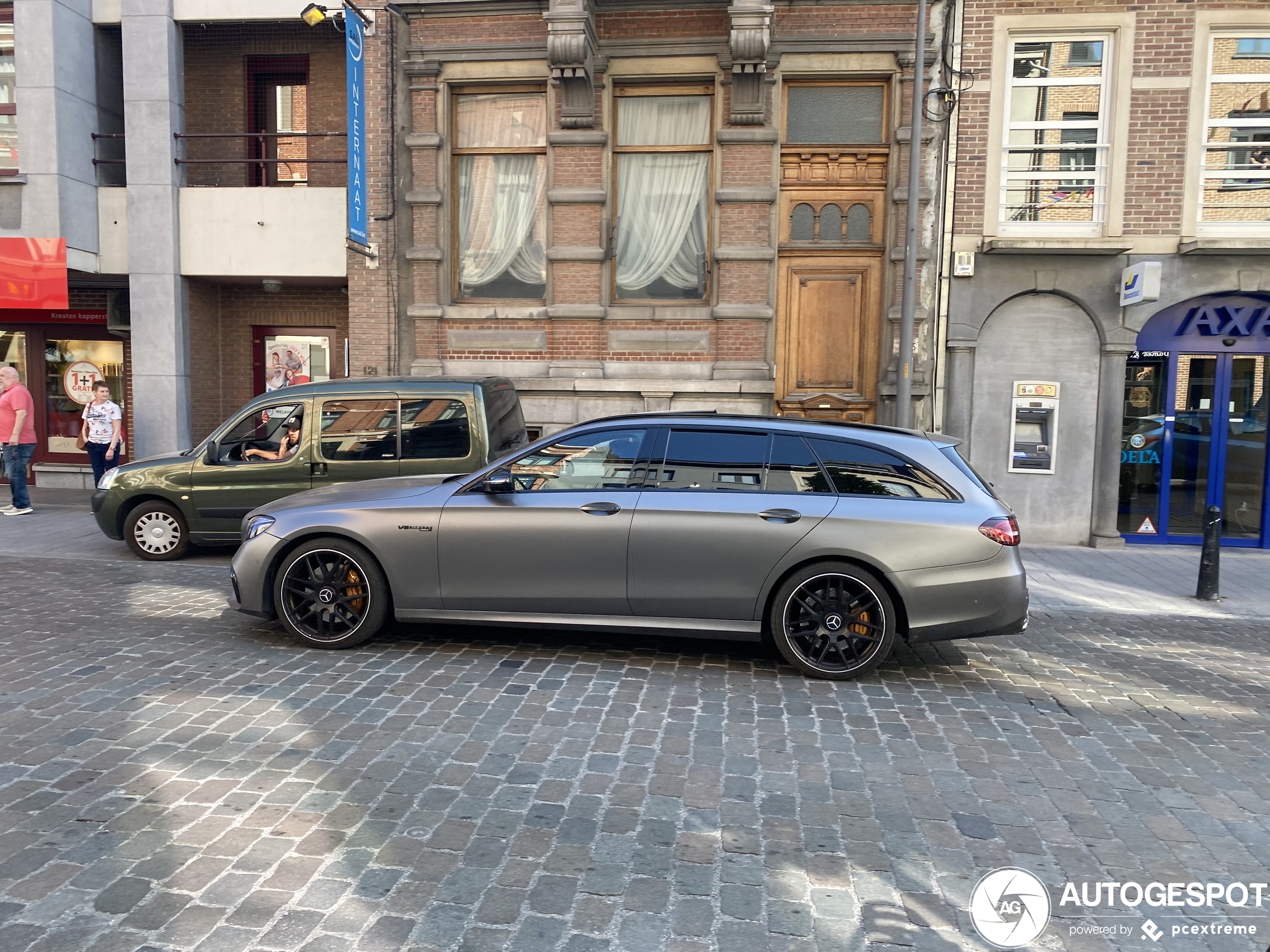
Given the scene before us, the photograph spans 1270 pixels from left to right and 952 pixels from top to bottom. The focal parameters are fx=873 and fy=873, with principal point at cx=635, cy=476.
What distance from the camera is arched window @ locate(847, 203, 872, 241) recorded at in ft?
38.3

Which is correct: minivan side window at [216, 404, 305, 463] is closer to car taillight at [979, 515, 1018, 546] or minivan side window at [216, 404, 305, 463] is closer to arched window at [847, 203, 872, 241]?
car taillight at [979, 515, 1018, 546]

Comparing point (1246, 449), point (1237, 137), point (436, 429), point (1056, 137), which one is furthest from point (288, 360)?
point (1246, 449)

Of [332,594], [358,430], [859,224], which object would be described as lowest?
[332,594]

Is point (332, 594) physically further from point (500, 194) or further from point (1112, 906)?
point (500, 194)

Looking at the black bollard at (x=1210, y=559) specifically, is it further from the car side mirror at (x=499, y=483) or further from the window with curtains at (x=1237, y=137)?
the car side mirror at (x=499, y=483)

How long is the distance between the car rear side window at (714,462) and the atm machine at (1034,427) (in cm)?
686

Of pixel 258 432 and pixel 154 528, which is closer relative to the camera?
pixel 258 432

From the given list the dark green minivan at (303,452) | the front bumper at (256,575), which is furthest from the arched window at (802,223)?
the front bumper at (256,575)

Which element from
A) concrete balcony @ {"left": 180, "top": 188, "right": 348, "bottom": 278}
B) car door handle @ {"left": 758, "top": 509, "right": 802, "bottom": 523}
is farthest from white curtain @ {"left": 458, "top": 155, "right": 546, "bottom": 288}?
car door handle @ {"left": 758, "top": 509, "right": 802, "bottom": 523}

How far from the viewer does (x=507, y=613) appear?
5.78 meters

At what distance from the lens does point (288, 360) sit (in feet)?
46.0

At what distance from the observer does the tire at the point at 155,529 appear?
29.7 feet

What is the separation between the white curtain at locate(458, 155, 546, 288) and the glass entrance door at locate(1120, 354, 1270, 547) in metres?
8.13

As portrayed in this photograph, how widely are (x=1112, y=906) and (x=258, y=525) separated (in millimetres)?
5291
